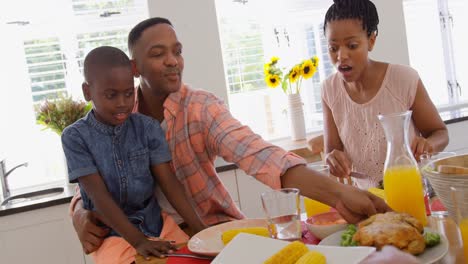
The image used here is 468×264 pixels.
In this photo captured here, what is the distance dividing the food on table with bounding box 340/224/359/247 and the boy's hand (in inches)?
15.9

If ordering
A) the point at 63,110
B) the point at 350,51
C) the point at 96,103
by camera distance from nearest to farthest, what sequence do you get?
the point at 96,103
the point at 350,51
the point at 63,110

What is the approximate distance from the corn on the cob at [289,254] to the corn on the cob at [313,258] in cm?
2

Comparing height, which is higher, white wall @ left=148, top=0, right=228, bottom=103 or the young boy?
white wall @ left=148, top=0, right=228, bottom=103

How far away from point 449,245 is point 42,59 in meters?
2.86

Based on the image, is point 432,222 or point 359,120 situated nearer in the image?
point 432,222

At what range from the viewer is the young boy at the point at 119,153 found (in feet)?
4.95

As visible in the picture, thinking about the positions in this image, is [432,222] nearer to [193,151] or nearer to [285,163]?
[285,163]

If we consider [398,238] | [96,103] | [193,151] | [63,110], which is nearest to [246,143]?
[193,151]

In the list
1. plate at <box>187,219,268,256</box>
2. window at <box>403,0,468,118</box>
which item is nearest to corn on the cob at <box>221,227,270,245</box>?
plate at <box>187,219,268,256</box>

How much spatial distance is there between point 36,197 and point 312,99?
77.6 inches

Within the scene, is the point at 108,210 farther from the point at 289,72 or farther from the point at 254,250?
the point at 289,72

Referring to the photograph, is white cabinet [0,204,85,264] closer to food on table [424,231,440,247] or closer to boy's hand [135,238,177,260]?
boy's hand [135,238,177,260]

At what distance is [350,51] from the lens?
1824 mm

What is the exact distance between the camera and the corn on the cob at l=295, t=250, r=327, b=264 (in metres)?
0.85
